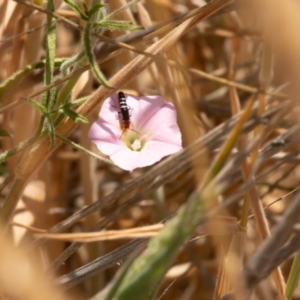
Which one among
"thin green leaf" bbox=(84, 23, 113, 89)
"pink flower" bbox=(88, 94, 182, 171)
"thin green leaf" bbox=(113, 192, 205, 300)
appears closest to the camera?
"thin green leaf" bbox=(113, 192, 205, 300)

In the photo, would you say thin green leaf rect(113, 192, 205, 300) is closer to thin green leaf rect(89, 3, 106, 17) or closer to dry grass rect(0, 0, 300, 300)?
dry grass rect(0, 0, 300, 300)

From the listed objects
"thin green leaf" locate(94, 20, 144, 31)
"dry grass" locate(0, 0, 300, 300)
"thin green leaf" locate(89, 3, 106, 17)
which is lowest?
"dry grass" locate(0, 0, 300, 300)

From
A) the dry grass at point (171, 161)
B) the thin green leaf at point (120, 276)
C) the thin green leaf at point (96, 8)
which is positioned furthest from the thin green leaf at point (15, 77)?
the thin green leaf at point (120, 276)

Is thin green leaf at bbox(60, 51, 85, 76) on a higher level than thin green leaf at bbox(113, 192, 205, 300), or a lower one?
higher

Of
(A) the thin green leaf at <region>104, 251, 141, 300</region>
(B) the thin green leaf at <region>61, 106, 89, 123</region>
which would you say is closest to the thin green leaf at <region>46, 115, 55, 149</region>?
(B) the thin green leaf at <region>61, 106, 89, 123</region>

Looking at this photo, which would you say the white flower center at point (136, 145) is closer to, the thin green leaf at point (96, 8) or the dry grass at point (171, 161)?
the dry grass at point (171, 161)

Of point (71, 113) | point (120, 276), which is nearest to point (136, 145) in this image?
point (71, 113)

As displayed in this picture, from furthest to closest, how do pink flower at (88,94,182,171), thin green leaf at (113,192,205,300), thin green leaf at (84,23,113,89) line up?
pink flower at (88,94,182,171) → thin green leaf at (84,23,113,89) → thin green leaf at (113,192,205,300)

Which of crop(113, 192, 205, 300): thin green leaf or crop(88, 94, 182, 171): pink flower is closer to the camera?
crop(113, 192, 205, 300): thin green leaf
